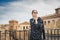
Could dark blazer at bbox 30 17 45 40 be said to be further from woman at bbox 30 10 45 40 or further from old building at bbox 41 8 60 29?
old building at bbox 41 8 60 29

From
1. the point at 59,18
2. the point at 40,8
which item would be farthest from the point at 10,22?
the point at 59,18

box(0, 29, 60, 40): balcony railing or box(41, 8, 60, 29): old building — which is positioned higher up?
box(41, 8, 60, 29): old building

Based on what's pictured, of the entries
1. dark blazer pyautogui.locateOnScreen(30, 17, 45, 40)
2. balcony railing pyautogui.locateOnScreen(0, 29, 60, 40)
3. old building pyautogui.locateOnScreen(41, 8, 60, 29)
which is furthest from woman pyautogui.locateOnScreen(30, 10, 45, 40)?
old building pyautogui.locateOnScreen(41, 8, 60, 29)

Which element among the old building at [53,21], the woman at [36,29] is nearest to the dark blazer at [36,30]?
the woman at [36,29]

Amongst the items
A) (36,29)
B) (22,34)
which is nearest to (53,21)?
(22,34)

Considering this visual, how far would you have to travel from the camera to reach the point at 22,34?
3.44 metres

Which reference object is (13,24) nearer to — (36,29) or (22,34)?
(22,34)

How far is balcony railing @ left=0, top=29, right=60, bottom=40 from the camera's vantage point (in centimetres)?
325

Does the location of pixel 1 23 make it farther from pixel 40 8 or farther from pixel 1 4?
pixel 40 8

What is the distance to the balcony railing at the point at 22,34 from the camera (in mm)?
3252

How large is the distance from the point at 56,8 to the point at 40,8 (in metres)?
0.36

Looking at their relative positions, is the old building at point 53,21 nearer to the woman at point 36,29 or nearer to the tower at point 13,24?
the tower at point 13,24

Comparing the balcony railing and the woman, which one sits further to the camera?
the balcony railing

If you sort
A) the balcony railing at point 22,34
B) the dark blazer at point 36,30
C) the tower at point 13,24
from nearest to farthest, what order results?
1. the dark blazer at point 36,30
2. the balcony railing at point 22,34
3. the tower at point 13,24
